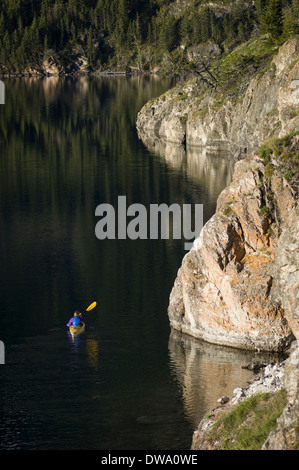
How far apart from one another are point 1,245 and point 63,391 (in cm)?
3042

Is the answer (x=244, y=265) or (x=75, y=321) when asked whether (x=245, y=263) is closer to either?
(x=244, y=265)

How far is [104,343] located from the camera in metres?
51.3

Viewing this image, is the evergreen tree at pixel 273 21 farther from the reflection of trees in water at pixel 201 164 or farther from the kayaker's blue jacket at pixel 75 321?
the kayaker's blue jacket at pixel 75 321

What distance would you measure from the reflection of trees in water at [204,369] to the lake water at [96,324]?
0.07 meters

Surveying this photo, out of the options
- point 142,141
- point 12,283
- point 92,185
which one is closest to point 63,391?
point 12,283

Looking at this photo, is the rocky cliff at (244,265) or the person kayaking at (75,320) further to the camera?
the person kayaking at (75,320)

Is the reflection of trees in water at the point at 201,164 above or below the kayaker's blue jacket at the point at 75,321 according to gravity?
above

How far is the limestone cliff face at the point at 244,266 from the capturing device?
4853 centimetres

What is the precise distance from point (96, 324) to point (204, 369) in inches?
373

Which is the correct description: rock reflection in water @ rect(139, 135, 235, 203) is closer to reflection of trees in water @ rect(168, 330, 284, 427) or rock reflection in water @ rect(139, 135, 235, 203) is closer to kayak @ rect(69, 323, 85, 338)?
kayak @ rect(69, 323, 85, 338)

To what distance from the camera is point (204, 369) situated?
157ft
